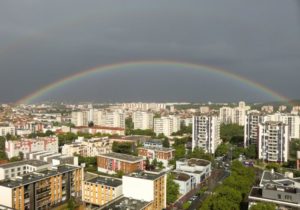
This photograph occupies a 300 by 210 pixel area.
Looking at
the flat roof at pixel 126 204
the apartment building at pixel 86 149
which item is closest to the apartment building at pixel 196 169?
the flat roof at pixel 126 204

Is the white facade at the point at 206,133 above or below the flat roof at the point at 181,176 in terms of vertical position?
above

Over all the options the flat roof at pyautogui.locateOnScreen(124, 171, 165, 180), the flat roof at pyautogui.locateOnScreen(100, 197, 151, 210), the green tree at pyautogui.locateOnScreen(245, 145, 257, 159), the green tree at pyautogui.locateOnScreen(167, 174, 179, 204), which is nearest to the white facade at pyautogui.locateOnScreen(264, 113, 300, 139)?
the green tree at pyautogui.locateOnScreen(245, 145, 257, 159)

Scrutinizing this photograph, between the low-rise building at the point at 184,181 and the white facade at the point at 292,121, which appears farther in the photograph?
the white facade at the point at 292,121

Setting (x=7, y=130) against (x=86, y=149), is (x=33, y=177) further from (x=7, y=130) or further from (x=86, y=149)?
(x=7, y=130)

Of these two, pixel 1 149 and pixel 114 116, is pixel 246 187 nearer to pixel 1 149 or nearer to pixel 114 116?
pixel 1 149

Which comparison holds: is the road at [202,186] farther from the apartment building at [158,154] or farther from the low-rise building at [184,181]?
the apartment building at [158,154]

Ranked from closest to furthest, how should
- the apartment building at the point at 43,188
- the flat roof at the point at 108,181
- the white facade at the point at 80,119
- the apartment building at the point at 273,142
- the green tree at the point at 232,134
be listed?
the apartment building at the point at 43,188 < the flat roof at the point at 108,181 < the apartment building at the point at 273,142 < the green tree at the point at 232,134 < the white facade at the point at 80,119

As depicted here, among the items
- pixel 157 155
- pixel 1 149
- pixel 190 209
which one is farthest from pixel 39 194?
pixel 1 149
